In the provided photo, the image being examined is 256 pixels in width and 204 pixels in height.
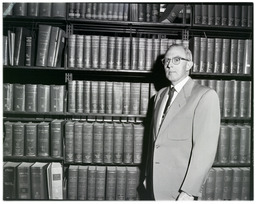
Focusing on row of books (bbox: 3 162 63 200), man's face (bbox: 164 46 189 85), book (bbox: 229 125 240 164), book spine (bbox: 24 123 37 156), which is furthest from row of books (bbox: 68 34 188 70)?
row of books (bbox: 3 162 63 200)

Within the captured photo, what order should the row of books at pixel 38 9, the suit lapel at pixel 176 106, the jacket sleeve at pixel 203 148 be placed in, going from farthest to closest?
the row of books at pixel 38 9
the suit lapel at pixel 176 106
the jacket sleeve at pixel 203 148

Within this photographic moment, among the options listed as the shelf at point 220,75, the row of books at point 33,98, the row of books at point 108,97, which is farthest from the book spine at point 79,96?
the shelf at point 220,75

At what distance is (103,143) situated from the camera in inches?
75.5

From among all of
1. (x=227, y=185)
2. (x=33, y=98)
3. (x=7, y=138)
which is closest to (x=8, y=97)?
(x=33, y=98)

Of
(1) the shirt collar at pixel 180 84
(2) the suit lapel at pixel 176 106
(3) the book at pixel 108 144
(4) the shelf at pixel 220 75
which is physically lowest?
(3) the book at pixel 108 144

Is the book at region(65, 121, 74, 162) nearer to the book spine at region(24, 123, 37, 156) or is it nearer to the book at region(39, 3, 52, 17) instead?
the book spine at region(24, 123, 37, 156)

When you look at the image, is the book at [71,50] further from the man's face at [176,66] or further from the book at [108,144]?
the man's face at [176,66]

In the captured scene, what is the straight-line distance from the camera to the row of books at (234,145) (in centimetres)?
190

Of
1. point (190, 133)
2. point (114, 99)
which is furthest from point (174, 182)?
point (114, 99)

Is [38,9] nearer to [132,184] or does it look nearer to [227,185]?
[132,184]

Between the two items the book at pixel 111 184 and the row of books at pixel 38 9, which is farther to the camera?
the book at pixel 111 184

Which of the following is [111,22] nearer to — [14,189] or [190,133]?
[190,133]

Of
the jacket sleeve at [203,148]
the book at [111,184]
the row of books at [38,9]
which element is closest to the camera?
the jacket sleeve at [203,148]

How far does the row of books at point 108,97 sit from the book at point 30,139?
13.0 inches
